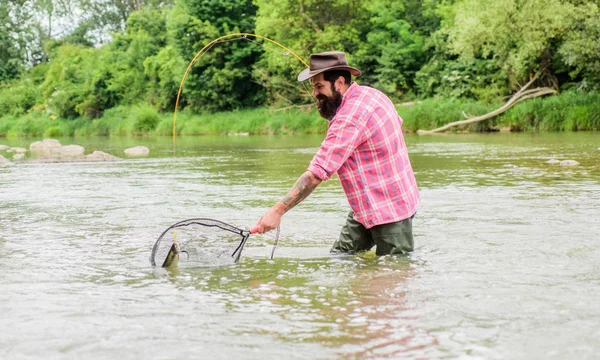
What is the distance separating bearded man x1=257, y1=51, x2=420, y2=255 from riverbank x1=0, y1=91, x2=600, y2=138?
23.5m

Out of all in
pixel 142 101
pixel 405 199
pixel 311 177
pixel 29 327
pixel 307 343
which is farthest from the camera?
pixel 142 101

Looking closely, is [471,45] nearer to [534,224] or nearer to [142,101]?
[534,224]

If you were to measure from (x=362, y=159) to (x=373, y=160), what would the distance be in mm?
76

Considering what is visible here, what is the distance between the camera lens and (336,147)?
5.05 meters

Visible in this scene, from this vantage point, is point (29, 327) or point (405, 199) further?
point (405, 199)

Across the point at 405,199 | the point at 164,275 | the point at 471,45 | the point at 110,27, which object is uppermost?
the point at 110,27

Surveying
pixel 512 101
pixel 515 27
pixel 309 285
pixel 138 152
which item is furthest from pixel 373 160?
pixel 512 101

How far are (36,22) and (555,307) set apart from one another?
245 ft

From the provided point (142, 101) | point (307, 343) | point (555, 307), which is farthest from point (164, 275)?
point (142, 101)

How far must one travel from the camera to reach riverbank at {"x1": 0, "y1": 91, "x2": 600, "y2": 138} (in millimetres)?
28000

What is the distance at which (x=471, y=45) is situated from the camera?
28.9 m

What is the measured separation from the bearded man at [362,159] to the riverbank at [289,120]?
23.5 meters

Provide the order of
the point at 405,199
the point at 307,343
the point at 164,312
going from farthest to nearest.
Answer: the point at 405,199 → the point at 164,312 → the point at 307,343

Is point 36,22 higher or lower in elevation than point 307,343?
higher
